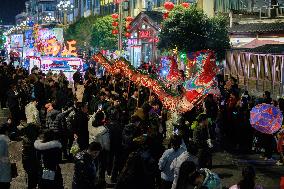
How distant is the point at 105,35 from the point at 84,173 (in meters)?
52.8

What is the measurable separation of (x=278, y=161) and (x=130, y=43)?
4113 cm

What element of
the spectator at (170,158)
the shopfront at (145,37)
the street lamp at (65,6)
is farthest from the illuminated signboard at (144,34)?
the street lamp at (65,6)

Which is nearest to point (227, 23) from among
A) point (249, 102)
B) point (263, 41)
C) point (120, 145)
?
point (263, 41)

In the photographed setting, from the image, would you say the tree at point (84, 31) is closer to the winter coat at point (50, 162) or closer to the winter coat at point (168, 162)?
the winter coat at point (50, 162)

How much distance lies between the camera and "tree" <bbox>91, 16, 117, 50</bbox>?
59406 mm

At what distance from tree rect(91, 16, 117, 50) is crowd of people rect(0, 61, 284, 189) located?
3808 centimetres

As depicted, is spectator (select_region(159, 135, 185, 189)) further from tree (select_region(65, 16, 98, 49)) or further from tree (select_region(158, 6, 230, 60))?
tree (select_region(65, 16, 98, 49))

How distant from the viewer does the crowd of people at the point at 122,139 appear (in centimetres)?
761

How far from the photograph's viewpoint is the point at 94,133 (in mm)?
10688

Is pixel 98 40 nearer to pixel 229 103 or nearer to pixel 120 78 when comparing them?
pixel 120 78

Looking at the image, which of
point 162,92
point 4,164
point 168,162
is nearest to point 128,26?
point 162,92

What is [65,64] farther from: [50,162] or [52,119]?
[50,162]

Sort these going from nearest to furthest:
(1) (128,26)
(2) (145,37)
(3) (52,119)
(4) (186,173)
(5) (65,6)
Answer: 1. (4) (186,173)
2. (3) (52,119)
3. (2) (145,37)
4. (1) (128,26)
5. (5) (65,6)

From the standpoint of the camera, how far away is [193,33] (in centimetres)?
3319
